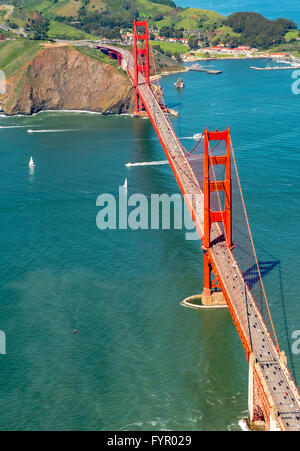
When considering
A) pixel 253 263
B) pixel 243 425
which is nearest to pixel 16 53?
pixel 253 263

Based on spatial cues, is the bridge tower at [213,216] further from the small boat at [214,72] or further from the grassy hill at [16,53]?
the small boat at [214,72]

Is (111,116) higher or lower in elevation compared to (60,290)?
higher

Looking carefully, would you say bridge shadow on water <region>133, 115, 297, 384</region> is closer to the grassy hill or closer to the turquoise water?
the turquoise water

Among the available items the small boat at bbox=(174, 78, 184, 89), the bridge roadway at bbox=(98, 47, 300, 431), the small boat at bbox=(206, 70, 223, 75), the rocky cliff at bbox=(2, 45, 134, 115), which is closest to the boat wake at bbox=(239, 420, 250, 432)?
the bridge roadway at bbox=(98, 47, 300, 431)

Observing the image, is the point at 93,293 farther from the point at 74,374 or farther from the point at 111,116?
the point at 111,116

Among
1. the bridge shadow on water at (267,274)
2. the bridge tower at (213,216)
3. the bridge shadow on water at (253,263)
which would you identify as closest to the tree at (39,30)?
the bridge shadow on water at (253,263)
